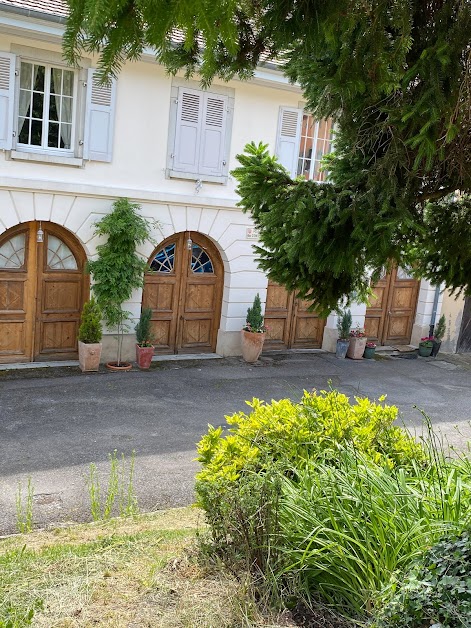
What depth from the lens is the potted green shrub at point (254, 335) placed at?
42.9 ft

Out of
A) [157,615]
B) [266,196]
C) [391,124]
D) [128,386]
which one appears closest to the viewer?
[157,615]

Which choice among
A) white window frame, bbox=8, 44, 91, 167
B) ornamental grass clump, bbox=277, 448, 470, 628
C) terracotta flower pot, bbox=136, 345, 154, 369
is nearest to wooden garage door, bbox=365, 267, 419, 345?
terracotta flower pot, bbox=136, 345, 154, 369

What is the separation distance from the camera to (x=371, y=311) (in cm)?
1562

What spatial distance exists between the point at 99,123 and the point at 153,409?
4.96m

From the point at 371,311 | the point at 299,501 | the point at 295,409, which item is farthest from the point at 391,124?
the point at 371,311

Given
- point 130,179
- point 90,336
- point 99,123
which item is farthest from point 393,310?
point 99,123

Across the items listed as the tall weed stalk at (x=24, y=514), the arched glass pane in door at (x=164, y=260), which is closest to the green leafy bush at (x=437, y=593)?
the tall weed stalk at (x=24, y=514)

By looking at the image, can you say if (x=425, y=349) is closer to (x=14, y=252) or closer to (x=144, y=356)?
(x=144, y=356)

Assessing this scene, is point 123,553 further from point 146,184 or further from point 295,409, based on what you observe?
point 146,184

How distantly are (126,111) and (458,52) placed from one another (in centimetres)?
828

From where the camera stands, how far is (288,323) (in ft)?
47.5

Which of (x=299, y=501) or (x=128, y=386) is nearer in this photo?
(x=299, y=501)

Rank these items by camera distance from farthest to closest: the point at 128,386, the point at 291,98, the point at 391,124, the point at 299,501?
the point at 291,98 → the point at 128,386 → the point at 391,124 → the point at 299,501

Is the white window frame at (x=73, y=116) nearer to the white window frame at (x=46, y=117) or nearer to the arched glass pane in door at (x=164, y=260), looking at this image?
the white window frame at (x=46, y=117)
